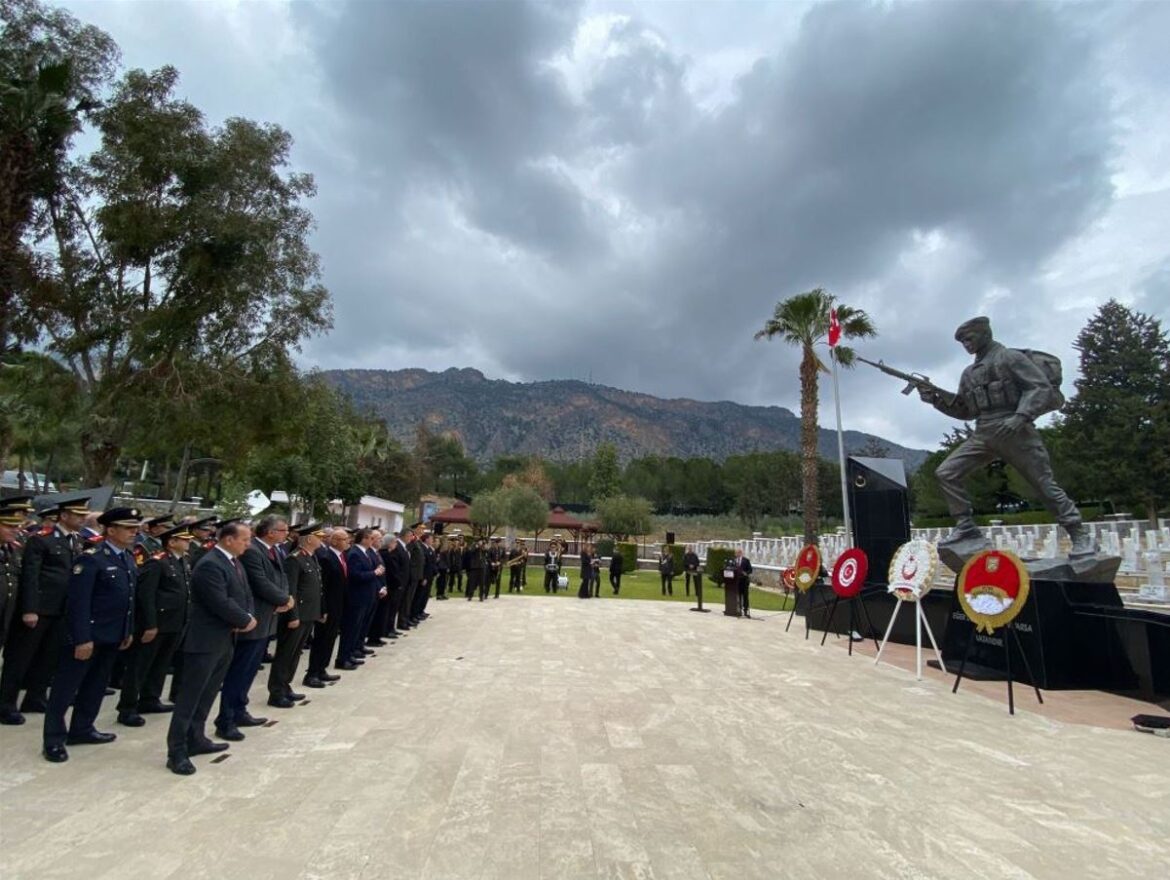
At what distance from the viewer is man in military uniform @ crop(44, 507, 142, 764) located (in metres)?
4.40

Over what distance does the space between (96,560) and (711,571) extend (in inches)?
909

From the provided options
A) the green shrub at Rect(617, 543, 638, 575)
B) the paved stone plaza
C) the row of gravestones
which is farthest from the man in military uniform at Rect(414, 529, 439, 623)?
the green shrub at Rect(617, 543, 638, 575)

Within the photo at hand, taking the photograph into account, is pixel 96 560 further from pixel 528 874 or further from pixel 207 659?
pixel 528 874

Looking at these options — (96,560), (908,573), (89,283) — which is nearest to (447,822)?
(96,560)

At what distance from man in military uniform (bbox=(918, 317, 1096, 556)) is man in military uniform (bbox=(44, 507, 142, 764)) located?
32.3 feet

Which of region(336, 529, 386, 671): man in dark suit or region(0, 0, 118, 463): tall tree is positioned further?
region(0, 0, 118, 463): tall tree

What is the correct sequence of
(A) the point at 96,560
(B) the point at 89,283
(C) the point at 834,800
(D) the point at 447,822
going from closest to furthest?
1. (D) the point at 447,822
2. (C) the point at 834,800
3. (A) the point at 96,560
4. (B) the point at 89,283

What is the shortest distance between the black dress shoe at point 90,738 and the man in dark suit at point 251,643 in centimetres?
73

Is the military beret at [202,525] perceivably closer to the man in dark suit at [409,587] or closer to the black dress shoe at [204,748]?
the black dress shoe at [204,748]

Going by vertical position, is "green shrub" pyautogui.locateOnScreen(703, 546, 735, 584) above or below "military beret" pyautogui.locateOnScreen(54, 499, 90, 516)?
below

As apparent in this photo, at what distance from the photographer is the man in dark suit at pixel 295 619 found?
20.0 ft

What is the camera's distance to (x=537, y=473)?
76375mm

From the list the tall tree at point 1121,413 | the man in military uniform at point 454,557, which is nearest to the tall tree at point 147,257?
the man in military uniform at point 454,557

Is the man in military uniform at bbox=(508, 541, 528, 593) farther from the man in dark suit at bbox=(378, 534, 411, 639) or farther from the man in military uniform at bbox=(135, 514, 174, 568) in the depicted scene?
the man in military uniform at bbox=(135, 514, 174, 568)
